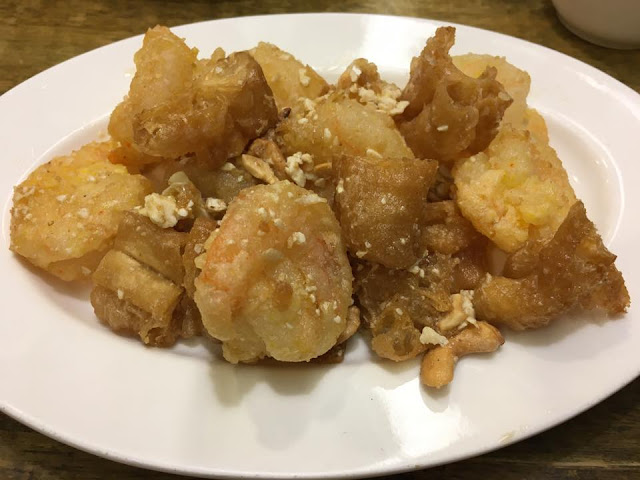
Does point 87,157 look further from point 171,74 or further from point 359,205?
point 359,205

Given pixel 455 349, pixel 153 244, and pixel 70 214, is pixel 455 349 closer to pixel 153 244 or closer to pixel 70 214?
pixel 153 244

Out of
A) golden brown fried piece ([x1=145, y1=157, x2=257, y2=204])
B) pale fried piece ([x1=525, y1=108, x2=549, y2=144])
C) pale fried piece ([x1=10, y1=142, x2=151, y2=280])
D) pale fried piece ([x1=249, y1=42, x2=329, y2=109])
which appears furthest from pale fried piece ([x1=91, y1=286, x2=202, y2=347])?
pale fried piece ([x1=525, y1=108, x2=549, y2=144])

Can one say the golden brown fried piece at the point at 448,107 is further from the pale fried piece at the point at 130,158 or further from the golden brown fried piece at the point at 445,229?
the pale fried piece at the point at 130,158

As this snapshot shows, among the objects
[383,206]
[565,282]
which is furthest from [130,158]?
[565,282]

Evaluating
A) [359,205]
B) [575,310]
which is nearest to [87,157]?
[359,205]

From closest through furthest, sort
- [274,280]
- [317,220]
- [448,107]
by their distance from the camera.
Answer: [274,280] → [317,220] → [448,107]

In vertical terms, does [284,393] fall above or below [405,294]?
below
